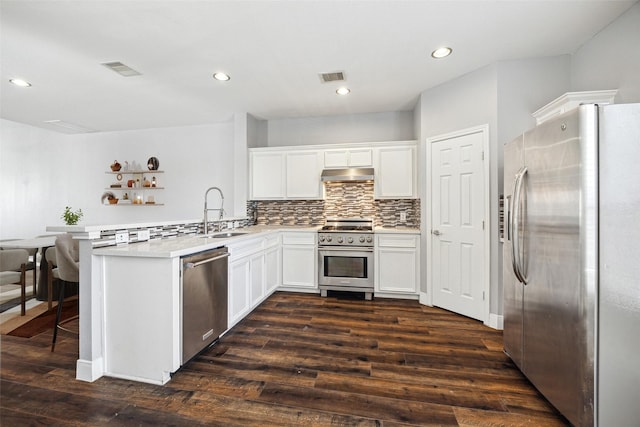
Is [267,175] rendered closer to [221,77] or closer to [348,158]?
[348,158]

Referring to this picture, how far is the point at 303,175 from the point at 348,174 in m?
0.73

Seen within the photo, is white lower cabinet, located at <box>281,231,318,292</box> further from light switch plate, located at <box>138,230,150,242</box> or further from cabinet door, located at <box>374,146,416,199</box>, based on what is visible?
light switch plate, located at <box>138,230,150,242</box>

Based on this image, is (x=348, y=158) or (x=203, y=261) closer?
(x=203, y=261)

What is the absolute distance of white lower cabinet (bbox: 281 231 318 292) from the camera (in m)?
3.89

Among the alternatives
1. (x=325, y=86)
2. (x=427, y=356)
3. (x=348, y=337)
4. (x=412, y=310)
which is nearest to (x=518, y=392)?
(x=427, y=356)

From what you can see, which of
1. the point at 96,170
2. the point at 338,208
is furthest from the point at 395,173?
the point at 96,170

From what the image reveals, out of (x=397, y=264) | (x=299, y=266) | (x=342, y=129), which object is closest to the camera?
(x=397, y=264)

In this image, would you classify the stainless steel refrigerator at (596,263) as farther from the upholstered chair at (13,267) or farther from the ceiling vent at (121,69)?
the upholstered chair at (13,267)

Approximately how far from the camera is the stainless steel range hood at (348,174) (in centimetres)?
394

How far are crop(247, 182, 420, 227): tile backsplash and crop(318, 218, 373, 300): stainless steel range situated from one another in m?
0.66

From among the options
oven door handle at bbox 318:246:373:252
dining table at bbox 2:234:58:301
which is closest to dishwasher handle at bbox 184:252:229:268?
oven door handle at bbox 318:246:373:252

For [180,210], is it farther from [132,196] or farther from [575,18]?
[575,18]

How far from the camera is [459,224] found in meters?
3.18

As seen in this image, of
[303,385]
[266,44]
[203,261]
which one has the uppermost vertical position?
[266,44]
